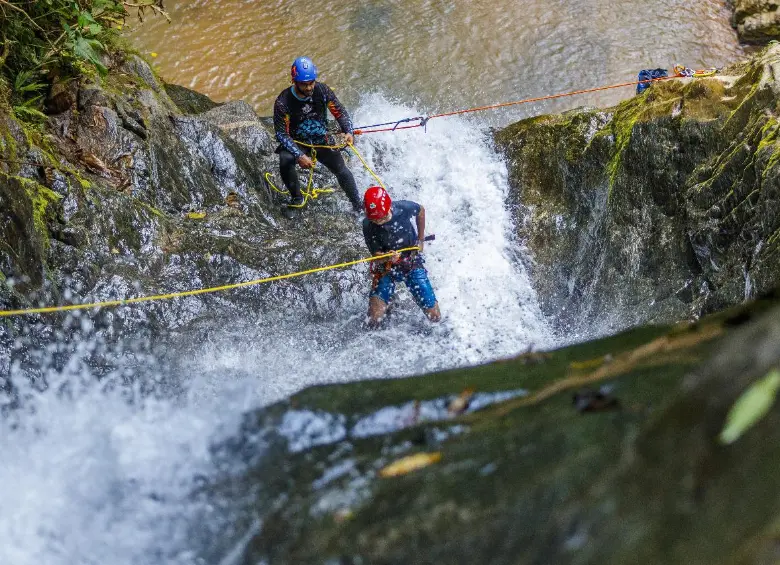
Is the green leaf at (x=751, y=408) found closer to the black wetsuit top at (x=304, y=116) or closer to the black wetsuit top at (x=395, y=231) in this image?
the black wetsuit top at (x=395, y=231)

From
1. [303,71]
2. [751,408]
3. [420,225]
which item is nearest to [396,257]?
[420,225]

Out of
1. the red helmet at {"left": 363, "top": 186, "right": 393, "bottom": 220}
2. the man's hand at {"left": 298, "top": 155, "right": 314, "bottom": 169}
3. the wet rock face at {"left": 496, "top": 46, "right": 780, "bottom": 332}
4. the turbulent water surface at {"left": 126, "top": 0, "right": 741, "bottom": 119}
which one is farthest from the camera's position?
the turbulent water surface at {"left": 126, "top": 0, "right": 741, "bottom": 119}

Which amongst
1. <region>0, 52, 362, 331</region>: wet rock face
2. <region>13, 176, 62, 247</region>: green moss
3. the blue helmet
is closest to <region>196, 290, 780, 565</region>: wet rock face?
<region>0, 52, 362, 331</region>: wet rock face

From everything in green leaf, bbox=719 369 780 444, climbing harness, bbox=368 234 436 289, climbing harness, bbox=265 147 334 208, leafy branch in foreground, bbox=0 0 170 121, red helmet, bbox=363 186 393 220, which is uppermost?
leafy branch in foreground, bbox=0 0 170 121

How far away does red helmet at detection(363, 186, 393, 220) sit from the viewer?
5.85m

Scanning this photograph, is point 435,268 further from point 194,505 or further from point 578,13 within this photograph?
point 578,13

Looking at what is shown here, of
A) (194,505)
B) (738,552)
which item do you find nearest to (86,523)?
(194,505)

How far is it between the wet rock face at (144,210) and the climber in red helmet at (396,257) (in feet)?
1.79

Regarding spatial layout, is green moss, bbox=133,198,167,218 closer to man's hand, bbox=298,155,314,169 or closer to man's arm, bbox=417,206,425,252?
man's hand, bbox=298,155,314,169

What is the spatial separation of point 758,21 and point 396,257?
1122 centimetres

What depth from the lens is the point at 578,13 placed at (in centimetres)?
1309

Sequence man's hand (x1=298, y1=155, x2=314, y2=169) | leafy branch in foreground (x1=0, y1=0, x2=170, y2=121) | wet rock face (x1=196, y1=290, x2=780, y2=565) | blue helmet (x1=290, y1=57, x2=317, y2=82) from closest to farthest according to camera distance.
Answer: wet rock face (x1=196, y1=290, x2=780, y2=565), leafy branch in foreground (x1=0, y1=0, x2=170, y2=121), blue helmet (x1=290, y1=57, x2=317, y2=82), man's hand (x1=298, y1=155, x2=314, y2=169)

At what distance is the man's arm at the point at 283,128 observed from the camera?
7.13 meters

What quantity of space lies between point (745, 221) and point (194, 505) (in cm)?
442
